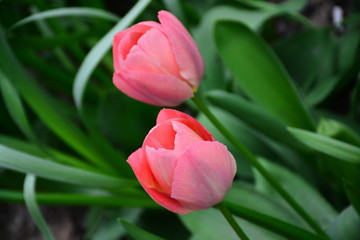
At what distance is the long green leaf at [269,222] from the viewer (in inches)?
12.4

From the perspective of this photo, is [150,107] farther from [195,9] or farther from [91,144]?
[195,9]

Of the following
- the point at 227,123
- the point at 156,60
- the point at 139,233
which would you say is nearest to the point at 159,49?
the point at 156,60

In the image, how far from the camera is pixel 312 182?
2.03 feet

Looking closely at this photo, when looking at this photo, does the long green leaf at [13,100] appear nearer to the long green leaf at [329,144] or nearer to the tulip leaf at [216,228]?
the tulip leaf at [216,228]

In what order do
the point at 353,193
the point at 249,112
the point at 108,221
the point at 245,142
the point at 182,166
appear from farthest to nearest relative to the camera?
the point at 108,221 → the point at 245,142 → the point at 249,112 → the point at 353,193 → the point at 182,166

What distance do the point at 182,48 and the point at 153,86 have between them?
0.10 feet

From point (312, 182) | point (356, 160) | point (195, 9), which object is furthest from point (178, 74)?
point (195, 9)

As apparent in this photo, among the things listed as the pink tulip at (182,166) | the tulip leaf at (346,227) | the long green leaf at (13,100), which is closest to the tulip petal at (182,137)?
the pink tulip at (182,166)

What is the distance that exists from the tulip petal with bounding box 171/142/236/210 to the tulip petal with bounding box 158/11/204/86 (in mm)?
74

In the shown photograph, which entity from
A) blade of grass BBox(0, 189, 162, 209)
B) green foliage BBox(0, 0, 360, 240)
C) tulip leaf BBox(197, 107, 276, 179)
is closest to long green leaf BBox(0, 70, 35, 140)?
green foliage BBox(0, 0, 360, 240)

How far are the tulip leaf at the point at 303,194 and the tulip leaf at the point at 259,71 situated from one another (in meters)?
0.06

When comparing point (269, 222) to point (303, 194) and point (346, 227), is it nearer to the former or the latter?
point (346, 227)

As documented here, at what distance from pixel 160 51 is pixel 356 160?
0.20 meters

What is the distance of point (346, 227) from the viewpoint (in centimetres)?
40
